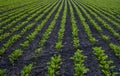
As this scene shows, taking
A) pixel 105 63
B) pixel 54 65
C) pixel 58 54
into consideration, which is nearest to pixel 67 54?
pixel 58 54

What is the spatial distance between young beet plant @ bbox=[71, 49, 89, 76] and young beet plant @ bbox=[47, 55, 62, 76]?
0.80 meters

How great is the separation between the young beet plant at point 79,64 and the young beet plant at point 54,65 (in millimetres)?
799

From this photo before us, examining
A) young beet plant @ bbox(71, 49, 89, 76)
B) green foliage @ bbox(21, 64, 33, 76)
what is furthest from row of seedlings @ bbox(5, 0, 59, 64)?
young beet plant @ bbox(71, 49, 89, 76)

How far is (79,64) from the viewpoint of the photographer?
Result: 31.4ft

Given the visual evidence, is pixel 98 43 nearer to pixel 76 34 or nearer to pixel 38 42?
pixel 76 34

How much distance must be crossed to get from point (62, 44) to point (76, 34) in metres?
2.29

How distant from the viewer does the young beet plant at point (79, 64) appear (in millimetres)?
9000

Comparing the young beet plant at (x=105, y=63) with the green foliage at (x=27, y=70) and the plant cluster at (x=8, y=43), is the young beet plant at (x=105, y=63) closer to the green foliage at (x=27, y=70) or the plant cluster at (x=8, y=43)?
the green foliage at (x=27, y=70)

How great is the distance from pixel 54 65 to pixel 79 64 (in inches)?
46.5

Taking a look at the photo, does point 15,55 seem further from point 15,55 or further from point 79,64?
point 79,64

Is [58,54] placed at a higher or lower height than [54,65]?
lower

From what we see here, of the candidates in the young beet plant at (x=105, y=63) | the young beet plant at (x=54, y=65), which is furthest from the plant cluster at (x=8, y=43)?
the young beet plant at (x=105, y=63)

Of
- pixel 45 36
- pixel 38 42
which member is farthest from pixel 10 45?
pixel 45 36

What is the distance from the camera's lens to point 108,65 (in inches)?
382
